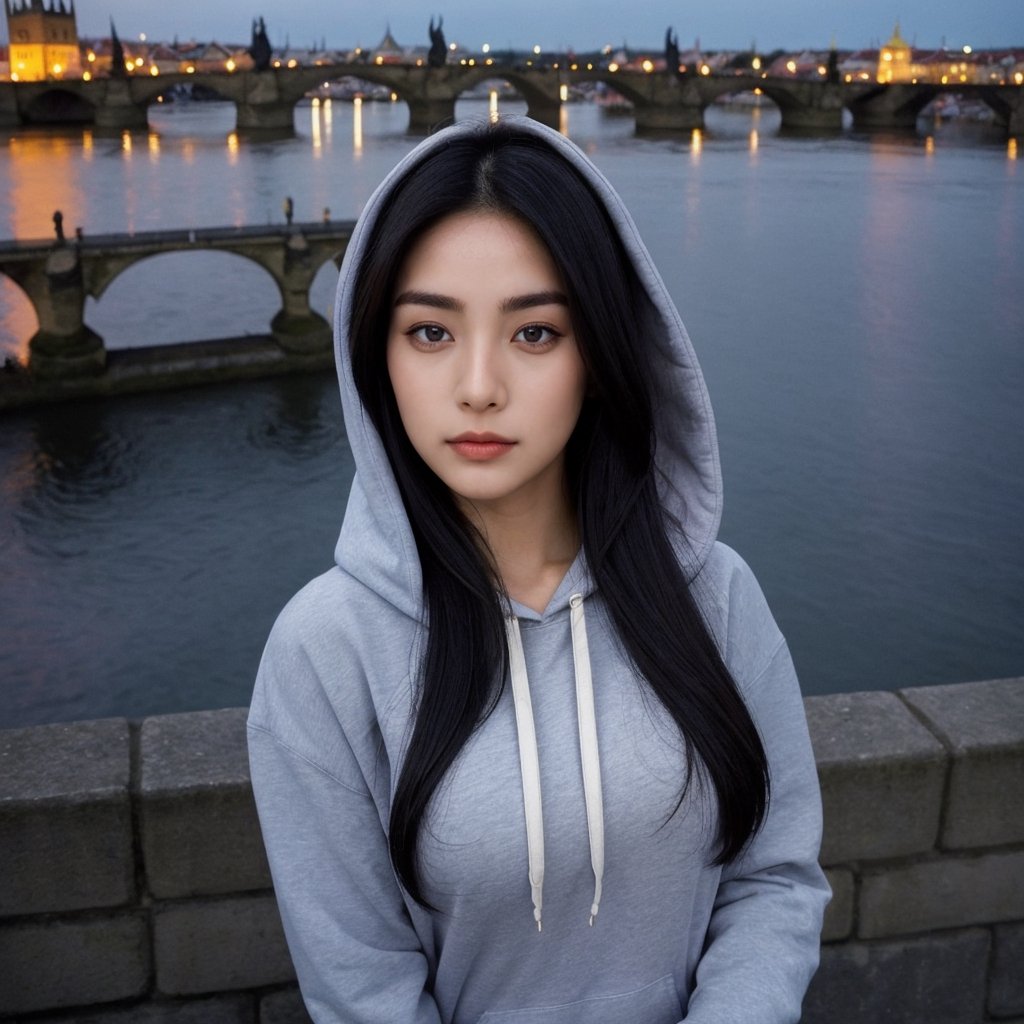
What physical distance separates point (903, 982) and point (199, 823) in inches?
42.0

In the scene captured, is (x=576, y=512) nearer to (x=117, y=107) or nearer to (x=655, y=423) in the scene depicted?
(x=655, y=423)

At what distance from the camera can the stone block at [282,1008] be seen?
183 centimetres

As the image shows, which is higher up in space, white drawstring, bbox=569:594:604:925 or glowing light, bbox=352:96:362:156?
white drawstring, bbox=569:594:604:925

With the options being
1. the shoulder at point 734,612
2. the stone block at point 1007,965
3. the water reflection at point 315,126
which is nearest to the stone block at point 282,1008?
the shoulder at point 734,612

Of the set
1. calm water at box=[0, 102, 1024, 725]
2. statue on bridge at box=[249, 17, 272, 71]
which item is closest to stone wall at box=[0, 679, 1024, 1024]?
calm water at box=[0, 102, 1024, 725]

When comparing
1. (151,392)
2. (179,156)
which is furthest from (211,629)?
(179,156)

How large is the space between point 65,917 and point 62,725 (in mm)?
270

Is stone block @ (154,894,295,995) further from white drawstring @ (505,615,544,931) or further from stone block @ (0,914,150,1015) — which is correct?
white drawstring @ (505,615,544,931)

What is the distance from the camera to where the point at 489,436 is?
116cm

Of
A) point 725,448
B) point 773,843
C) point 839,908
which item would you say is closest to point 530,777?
point 773,843

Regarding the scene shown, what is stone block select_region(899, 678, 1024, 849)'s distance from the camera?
1.94m

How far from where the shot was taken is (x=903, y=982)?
6.64 ft

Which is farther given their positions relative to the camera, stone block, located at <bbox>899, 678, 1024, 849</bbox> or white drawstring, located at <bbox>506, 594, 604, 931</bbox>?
stone block, located at <bbox>899, 678, 1024, 849</bbox>

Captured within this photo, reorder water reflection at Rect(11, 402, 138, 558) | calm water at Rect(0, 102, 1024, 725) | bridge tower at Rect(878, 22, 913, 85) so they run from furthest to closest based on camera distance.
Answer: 1. bridge tower at Rect(878, 22, 913, 85)
2. water reflection at Rect(11, 402, 138, 558)
3. calm water at Rect(0, 102, 1024, 725)
